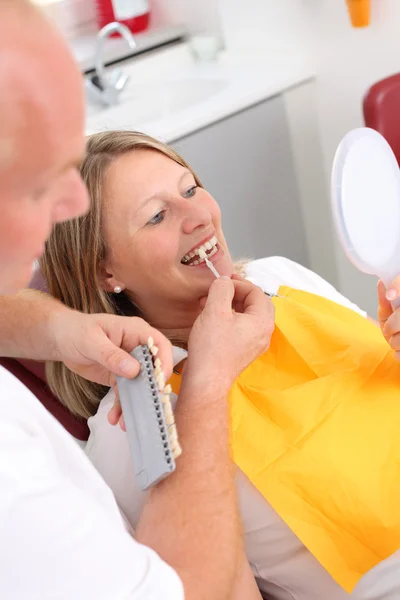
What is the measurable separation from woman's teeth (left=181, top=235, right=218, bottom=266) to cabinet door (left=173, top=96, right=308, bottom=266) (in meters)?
0.96

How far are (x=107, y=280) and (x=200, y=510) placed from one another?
62cm

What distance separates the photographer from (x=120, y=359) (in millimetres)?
1042

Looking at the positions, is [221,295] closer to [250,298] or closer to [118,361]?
[250,298]

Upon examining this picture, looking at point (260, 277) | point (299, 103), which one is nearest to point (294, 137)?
point (299, 103)

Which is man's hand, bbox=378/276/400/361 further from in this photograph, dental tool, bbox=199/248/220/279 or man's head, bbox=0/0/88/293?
man's head, bbox=0/0/88/293

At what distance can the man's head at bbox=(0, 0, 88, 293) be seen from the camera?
623mm

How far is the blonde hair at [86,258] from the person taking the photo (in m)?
1.42

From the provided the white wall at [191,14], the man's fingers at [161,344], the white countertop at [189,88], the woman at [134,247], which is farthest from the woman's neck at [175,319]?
the white wall at [191,14]

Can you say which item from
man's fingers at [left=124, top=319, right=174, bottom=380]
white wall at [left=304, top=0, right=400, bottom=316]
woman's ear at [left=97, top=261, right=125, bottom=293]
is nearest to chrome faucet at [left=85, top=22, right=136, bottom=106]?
white wall at [left=304, top=0, right=400, bottom=316]

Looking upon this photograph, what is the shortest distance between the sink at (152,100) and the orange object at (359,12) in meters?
0.47

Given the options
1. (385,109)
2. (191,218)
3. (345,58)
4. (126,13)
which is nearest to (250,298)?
(191,218)

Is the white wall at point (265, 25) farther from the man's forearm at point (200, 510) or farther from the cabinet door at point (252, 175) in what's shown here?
the man's forearm at point (200, 510)

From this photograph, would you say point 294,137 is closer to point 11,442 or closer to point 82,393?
point 82,393

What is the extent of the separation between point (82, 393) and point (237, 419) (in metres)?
0.32
